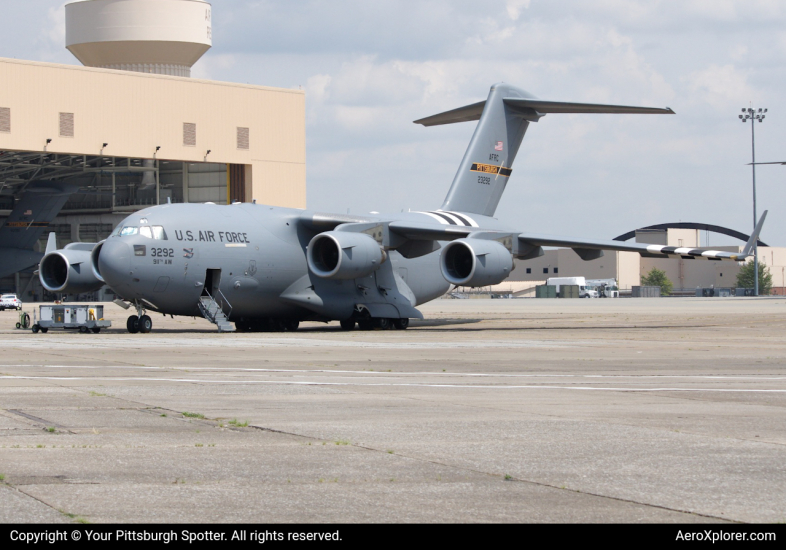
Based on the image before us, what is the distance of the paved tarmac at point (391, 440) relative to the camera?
→ 652 centimetres

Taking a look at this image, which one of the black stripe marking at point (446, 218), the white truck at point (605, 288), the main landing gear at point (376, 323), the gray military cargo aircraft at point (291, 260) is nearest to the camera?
the gray military cargo aircraft at point (291, 260)

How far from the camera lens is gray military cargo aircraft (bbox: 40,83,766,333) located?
2939cm

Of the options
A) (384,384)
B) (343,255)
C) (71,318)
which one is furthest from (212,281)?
(384,384)

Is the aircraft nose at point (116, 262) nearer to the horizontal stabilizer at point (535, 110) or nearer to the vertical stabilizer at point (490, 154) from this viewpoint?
the vertical stabilizer at point (490, 154)

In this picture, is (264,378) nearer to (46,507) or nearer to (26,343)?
Result: (46,507)

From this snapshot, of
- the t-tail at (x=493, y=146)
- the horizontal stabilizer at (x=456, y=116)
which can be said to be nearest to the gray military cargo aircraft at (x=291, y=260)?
the t-tail at (x=493, y=146)

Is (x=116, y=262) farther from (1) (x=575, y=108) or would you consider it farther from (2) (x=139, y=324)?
(1) (x=575, y=108)

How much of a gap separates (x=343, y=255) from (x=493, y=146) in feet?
34.8

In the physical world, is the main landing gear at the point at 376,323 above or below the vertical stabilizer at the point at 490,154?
below

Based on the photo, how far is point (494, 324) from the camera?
3847 centimetres

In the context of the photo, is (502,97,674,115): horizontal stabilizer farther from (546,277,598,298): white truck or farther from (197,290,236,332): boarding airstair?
(546,277,598,298): white truck

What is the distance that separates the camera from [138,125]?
62.6m

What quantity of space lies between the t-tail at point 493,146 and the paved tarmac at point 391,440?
787 inches
